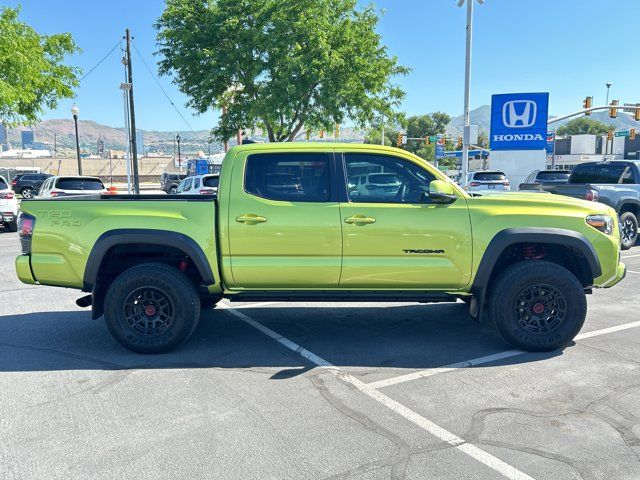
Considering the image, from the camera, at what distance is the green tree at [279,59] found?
62.1 feet

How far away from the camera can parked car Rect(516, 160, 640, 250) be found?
1109cm

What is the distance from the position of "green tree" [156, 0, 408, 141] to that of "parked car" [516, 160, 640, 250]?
10041 millimetres

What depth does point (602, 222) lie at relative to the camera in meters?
5.08

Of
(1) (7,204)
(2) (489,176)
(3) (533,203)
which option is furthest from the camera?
(2) (489,176)

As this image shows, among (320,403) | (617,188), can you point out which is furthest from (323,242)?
(617,188)

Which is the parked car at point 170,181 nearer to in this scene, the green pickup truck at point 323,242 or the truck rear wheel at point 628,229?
the truck rear wheel at point 628,229

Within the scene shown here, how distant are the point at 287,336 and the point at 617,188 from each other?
30.8 feet

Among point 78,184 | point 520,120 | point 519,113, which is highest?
point 519,113

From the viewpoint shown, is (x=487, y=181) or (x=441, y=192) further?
(x=487, y=181)

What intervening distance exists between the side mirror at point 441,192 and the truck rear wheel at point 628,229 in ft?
28.8

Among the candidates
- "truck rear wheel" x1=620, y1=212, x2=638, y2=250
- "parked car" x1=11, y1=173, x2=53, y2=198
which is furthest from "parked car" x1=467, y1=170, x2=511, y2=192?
"parked car" x1=11, y1=173, x2=53, y2=198

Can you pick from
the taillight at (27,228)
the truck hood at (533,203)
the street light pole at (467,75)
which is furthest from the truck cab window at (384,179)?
the street light pole at (467,75)

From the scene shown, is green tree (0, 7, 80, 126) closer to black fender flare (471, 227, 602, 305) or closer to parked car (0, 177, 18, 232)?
→ parked car (0, 177, 18, 232)

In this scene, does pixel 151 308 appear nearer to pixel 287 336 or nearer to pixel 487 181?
pixel 287 336
